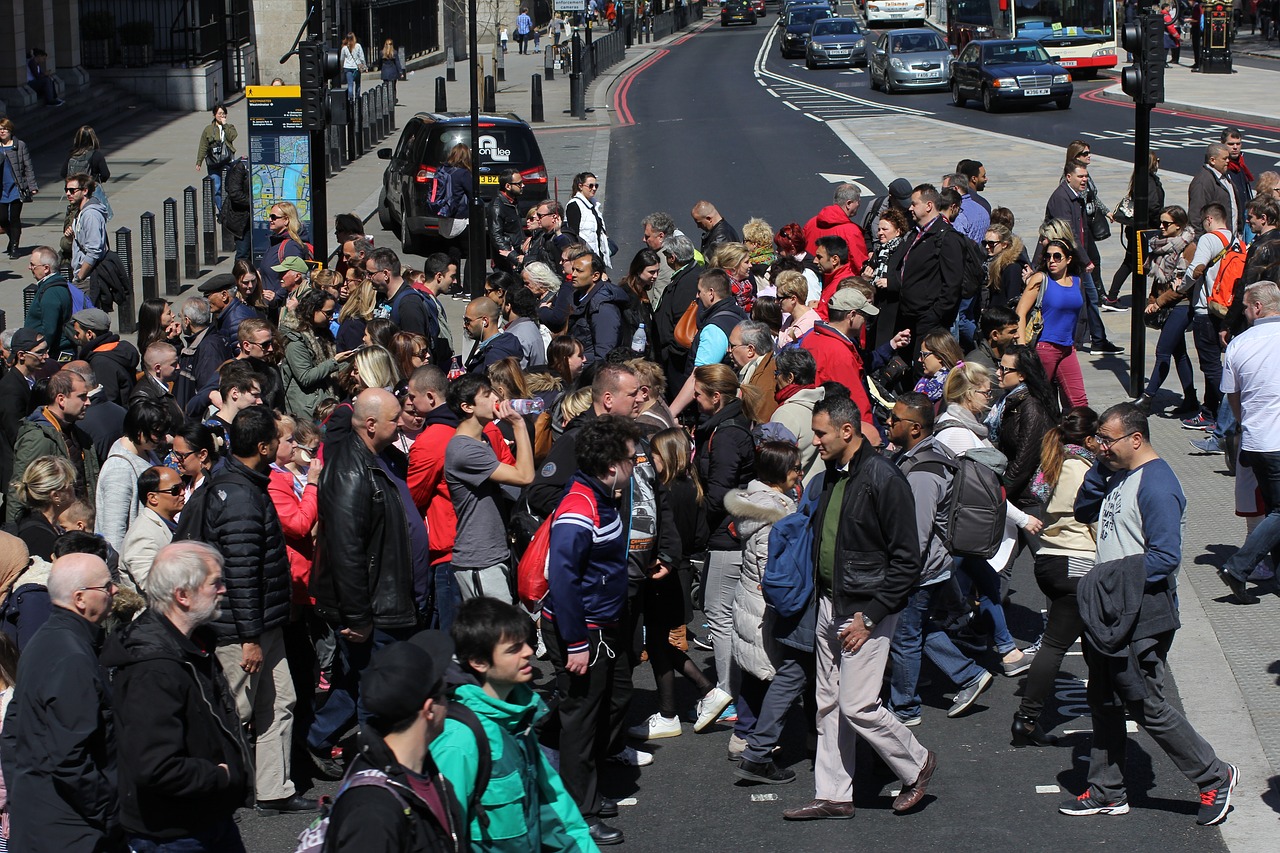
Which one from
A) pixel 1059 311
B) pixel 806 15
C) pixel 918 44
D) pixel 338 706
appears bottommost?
pixel 338 706

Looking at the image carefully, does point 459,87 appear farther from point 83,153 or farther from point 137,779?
point 137,779

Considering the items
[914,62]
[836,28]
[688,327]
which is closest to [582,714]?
[688,327]

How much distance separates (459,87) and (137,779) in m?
42.4

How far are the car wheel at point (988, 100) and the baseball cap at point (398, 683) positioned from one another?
33.0m

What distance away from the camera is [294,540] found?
7375 millimetres

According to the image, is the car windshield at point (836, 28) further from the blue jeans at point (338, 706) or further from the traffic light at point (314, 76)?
the blue jeans at point (338, 706)

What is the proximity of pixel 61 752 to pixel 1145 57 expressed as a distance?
11.9 metres

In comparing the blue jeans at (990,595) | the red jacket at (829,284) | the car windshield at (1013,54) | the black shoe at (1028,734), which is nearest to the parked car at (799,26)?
the car windshield at (1013,54)

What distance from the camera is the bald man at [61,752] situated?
4.93 meters

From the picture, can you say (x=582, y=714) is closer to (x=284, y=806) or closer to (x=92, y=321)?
(x=284, y=806)

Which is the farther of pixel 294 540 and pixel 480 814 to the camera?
pixel 294 540

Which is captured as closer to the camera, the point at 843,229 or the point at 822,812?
the point at 822,812

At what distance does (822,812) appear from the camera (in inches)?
264

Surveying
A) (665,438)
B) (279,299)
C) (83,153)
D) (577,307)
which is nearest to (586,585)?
(665,438)
